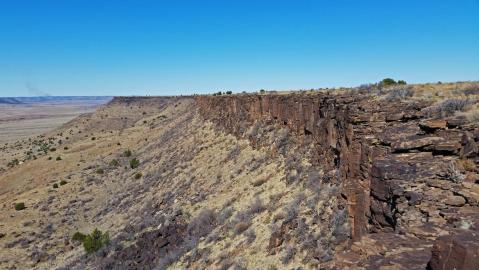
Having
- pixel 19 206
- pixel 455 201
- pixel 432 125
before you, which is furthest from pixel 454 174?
pixel 19 206

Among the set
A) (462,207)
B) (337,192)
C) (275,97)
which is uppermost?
(275,97)

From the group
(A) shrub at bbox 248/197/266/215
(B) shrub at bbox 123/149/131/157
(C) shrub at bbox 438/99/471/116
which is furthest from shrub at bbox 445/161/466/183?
(B) shrub at bbox 123/149/131/157

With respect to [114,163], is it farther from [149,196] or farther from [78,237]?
[78,237]

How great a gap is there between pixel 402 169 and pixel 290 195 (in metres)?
8.27

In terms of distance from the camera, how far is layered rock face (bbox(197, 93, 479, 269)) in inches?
336

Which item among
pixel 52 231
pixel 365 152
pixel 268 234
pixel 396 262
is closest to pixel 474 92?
pixel 365 152

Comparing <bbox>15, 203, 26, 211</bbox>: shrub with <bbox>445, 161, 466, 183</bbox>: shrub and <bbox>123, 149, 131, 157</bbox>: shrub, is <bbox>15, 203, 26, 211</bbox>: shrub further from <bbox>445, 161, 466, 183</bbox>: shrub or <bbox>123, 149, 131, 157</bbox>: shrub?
<bbox>445, 161, 466, 183</bbox>: shrub

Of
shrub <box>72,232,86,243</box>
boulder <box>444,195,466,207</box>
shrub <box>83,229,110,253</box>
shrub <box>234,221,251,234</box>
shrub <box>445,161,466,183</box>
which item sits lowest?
shrub <box>72,232,86,243</box>

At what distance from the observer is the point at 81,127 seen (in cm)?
10519

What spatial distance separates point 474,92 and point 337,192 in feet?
21.0

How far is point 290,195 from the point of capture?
18.4 m

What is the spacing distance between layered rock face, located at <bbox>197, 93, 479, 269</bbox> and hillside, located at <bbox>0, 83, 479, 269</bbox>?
4cm

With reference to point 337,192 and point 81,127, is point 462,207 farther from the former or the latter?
point 81,127

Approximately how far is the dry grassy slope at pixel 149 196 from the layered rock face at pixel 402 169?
3.20 m
